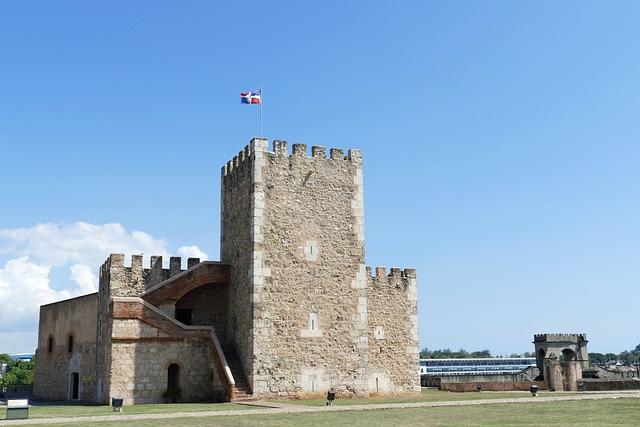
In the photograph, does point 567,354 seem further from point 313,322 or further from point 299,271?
point 299,271

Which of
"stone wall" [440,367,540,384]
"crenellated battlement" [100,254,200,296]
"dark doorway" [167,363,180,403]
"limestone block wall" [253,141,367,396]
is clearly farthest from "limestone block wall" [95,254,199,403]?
"stone wall" [440,367,540,384]

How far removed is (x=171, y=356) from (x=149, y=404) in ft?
6.99

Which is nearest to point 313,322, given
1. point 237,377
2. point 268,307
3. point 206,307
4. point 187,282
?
point 268,307

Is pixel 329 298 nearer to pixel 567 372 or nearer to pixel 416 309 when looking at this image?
pixel 416 309

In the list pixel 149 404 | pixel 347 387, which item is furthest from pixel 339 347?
pixel 149 404

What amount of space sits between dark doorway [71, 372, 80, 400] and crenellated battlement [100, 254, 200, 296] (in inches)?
270

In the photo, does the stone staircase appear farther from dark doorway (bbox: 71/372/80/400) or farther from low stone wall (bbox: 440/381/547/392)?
low stone wall (bbox: 440/381/547/392)

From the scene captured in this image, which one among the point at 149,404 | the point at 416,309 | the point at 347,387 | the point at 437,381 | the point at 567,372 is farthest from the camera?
the point at 437,381

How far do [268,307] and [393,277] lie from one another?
26.5 ft

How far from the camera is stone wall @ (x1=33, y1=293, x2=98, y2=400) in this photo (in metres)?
33.2

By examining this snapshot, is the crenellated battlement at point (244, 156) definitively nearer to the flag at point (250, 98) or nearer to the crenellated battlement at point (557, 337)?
the flag at point (250, 98)

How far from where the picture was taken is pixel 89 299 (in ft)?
113

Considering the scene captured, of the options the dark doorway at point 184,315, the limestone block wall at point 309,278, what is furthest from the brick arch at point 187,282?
the limestone block wall at point 309,278

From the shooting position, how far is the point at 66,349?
121ft
